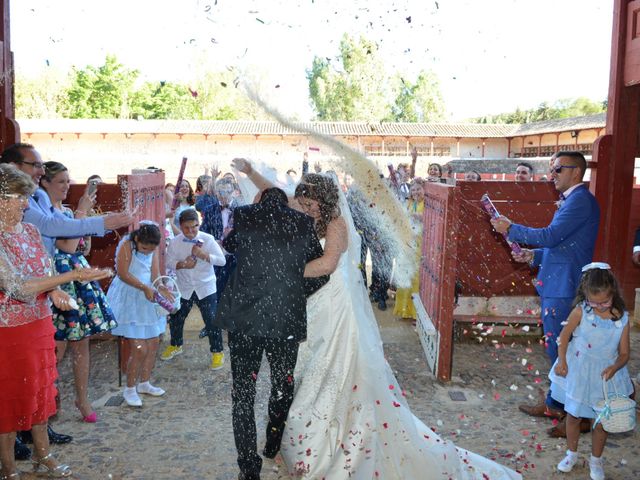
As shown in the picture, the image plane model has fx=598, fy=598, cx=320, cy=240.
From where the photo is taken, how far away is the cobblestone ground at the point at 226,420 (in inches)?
150

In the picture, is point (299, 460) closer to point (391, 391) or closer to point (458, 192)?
point (391, 391)

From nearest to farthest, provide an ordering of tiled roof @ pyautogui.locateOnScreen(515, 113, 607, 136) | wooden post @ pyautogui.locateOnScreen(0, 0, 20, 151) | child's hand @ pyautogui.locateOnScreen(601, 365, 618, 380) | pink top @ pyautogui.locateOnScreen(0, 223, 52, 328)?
pink top @ pyautogui.locateOnScreen(0, 223, 52, 328)
child's hand @ pyautogui.locateOnScreen(601, 365, 618, 380)
wooden post @ pyautogui.locateOnScreen(0, 0, 20, 151)
tiled roof @ pyautogui.locateOnScreen(515, 113, 607, 136)

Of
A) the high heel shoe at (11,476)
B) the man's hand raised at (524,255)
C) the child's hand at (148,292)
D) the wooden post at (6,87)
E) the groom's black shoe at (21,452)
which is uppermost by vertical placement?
the wooden post at (6,87)

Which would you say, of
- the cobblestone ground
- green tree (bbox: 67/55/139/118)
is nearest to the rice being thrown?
the cobblestone ground

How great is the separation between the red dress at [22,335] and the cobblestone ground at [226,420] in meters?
0.62

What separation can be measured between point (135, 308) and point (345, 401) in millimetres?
2145

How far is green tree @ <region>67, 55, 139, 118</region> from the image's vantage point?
3684cm

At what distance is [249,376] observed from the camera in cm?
361

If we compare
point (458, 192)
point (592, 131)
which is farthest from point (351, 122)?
point (458, 192)

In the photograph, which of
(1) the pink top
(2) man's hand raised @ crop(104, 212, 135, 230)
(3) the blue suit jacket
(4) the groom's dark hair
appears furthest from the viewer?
(3) the blue suit jacket

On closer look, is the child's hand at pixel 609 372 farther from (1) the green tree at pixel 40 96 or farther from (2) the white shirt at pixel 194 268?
(1) the green tree at pixel 40 96

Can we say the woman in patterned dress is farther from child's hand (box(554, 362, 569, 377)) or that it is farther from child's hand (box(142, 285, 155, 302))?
child's hand (box(554, 362, 569, 377))

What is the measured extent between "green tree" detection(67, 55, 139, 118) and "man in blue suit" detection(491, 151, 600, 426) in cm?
3581

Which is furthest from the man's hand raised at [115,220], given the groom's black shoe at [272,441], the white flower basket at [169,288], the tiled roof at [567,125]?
the tiled roof at [567,125]
